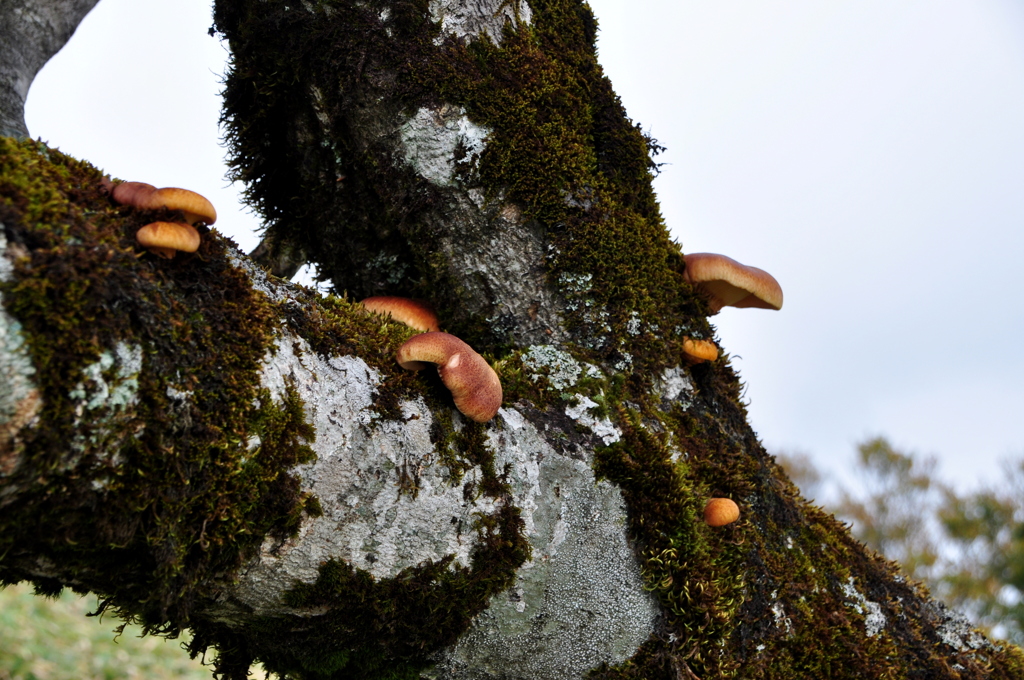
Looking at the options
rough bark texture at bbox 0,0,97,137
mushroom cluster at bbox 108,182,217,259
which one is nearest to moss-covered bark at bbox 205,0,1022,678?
rough bark texture at bbox 0,0,97,137

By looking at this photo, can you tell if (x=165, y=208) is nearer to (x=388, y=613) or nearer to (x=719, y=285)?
(x=388, y=613)

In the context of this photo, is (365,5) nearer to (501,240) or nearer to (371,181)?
(371,181)

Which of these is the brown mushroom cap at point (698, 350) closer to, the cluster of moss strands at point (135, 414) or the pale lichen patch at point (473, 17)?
the pale lichen patch at point (473, 17)

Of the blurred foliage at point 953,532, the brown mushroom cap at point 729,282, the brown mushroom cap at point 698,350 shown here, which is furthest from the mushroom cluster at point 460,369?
the blurred foliage at point 953,532

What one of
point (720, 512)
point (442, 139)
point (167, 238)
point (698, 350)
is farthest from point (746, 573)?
point (167, 238)

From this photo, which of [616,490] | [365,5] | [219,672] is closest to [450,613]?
[616,490]

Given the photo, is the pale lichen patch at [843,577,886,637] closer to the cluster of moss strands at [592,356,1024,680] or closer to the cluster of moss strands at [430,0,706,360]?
the cluster of moss strands at [592,356,1024,680]
